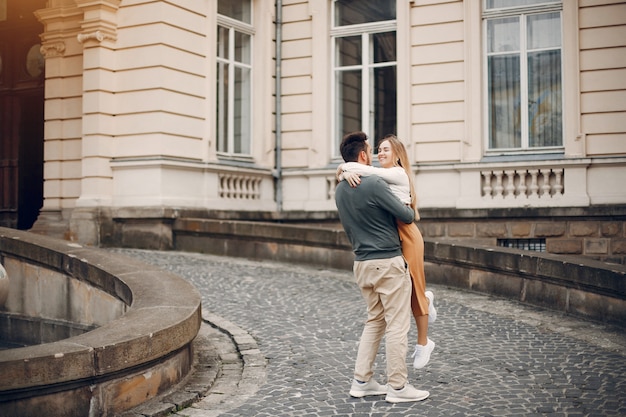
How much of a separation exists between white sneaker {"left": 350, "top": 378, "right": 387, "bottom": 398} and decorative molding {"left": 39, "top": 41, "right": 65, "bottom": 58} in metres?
11.5

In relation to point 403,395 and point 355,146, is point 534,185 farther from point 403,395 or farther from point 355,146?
point 403,395

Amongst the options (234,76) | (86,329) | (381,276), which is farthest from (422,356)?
(234,76)

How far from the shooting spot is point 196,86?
48.0ft

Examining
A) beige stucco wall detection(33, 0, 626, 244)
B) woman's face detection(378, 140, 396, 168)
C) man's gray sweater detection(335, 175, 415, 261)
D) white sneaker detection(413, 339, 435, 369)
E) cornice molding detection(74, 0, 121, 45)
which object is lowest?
white sneaker detection(413, 339, 435, 369)

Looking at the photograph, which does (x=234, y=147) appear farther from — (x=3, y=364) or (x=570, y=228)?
(x=3, y=364)

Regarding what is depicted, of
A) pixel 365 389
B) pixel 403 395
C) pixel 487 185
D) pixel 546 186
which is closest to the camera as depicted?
pixel 403 395

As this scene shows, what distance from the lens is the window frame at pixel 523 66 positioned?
14133mm

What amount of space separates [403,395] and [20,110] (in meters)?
13.6

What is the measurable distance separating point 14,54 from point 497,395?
14247 mm

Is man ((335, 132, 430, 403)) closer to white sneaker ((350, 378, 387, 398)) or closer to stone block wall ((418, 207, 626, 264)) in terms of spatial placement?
white sneaker ((350, 378, 387, 398))

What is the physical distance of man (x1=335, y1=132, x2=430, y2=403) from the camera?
18.0ft

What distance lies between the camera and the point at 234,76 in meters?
16.2

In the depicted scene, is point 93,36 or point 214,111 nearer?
point 93,36

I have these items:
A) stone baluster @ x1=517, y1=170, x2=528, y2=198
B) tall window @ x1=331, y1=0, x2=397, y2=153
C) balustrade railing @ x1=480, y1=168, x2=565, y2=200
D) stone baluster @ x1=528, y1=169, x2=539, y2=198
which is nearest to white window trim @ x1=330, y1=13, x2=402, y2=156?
tall window @ x1=331, y1=0, x2=397, y2=153
